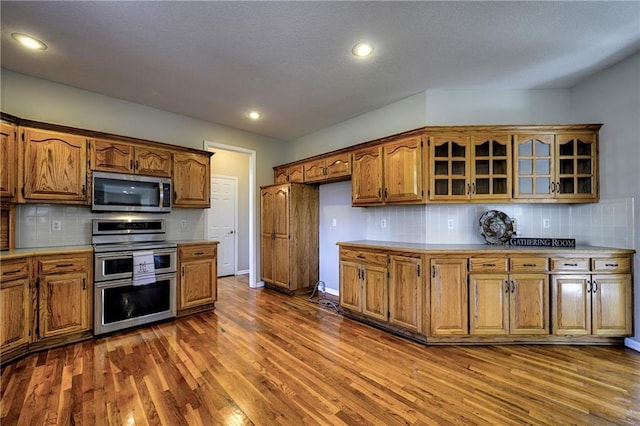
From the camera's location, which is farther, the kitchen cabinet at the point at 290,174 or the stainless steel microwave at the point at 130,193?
the kitchen cabinet at the point at 290,174

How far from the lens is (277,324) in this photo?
3.22 m

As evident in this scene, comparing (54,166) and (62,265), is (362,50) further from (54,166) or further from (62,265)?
(62,265)

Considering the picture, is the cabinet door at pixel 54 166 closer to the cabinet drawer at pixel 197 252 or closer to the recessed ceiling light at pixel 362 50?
the cabinet drawer at pixel 197 252

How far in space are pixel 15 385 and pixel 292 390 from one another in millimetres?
2049

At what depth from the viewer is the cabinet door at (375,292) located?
10.1ft

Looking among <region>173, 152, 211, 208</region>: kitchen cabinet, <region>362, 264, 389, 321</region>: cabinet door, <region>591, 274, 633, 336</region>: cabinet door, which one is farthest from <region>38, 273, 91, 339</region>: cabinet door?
<region>591, 274, 633, 336</region>: cabinet door

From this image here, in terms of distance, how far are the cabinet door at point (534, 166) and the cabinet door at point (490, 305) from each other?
0.99 m

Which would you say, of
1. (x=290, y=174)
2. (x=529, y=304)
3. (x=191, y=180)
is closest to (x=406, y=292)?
(x=529, y=304)

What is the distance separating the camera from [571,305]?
8.77ft

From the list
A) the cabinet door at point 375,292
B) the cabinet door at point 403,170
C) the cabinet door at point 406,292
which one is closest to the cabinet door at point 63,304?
the cabinet door at point 375,292

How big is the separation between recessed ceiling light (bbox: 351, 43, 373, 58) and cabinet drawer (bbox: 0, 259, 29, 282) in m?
3.51

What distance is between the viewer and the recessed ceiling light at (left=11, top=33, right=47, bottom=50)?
2.32 meters

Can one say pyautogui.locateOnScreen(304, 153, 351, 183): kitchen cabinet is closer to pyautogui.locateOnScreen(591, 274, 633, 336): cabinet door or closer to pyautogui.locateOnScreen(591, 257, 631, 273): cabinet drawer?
pyautogui.locateOnScreen(591, 257, 631, 273): cabinet drawer

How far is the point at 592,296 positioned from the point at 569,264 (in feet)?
1.22
